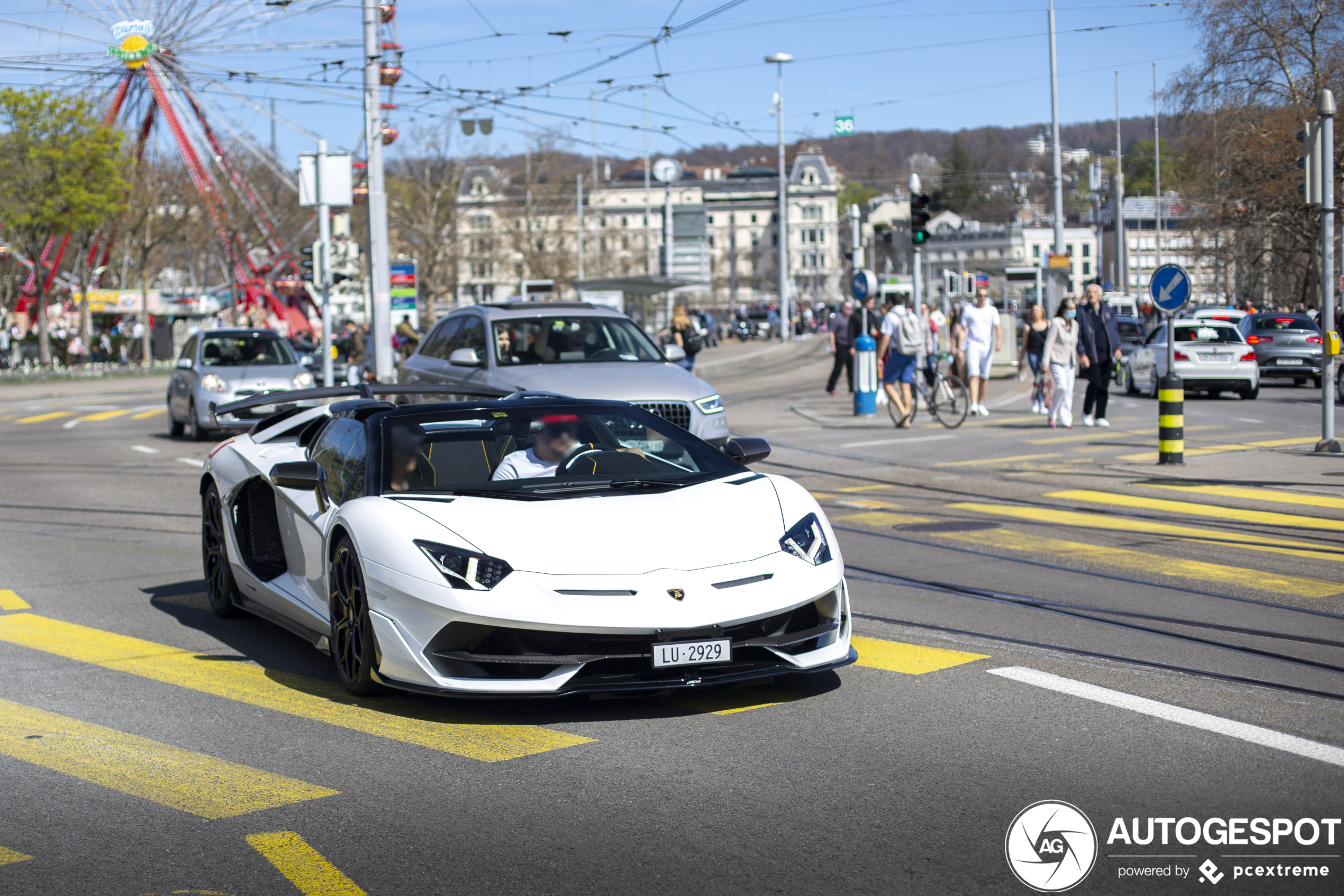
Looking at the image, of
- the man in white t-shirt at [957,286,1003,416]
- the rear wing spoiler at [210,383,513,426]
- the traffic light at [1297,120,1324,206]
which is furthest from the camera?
the man in white t-shirt at [957,286,1003,416]

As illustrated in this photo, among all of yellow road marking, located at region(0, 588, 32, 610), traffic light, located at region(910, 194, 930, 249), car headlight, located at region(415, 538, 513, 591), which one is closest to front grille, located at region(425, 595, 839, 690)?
car headlight, located at region(415, 538, 513, 591)

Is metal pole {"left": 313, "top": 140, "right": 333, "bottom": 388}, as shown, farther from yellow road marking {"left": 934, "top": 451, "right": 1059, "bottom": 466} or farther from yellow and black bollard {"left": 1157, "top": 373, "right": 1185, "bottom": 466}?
yellow and black bollard {"left": 1157, "top": 373, "right": 1185, "bottom": 466}

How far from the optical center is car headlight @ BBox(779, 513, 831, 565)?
223 inches

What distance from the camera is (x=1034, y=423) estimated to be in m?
20.9

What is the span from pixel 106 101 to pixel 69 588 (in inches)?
1887

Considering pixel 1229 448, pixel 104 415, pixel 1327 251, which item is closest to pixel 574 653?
pixel 1327 251

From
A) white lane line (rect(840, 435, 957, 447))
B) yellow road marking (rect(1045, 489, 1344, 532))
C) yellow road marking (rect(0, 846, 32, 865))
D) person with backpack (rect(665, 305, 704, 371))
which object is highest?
person with backpack (rect(665, 305, 704, 371))

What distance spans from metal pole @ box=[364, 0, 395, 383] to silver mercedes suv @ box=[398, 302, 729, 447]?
29.4 ft

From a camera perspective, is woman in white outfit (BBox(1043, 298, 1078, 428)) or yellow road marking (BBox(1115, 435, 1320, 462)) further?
woman in white outfit (BBox(1043, 298, 1078, 428))

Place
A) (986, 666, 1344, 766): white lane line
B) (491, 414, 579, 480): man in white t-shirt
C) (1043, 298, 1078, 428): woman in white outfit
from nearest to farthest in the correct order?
(986, 666, 1344, 766): white lane line < (491, 414, 579, 480): man in white t-shirt < (1043, 298, 1078, 428): woman in white outfit

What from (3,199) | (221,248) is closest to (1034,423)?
(3,199)

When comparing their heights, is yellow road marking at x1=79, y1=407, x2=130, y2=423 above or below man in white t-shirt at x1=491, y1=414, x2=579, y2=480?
below

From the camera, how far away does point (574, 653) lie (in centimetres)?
528

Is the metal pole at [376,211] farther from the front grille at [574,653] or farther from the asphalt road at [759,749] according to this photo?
the front grille at [574,653]
